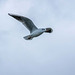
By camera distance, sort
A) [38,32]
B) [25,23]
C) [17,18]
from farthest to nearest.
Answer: [25,23] < [17,18] < [38,32]

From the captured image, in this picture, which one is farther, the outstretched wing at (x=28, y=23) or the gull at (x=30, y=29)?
the outstretched wing at (x=28, y=23)

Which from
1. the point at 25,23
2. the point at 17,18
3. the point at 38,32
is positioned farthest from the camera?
the point at 25,23

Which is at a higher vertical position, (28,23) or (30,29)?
(28,23)

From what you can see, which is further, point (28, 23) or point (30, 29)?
point (28, 23)

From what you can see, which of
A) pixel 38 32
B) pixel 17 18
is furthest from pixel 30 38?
pixel 17 18

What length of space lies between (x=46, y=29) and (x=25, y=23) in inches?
216

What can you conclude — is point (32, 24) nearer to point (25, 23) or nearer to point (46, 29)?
point (25, 23)

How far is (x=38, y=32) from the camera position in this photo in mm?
28453

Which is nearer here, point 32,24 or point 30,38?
point 30,38

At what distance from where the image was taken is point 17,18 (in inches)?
1204

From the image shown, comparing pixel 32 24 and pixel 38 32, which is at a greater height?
pixel 32 24

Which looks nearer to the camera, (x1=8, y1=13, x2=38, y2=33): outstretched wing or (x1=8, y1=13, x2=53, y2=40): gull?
(x1=8, y1=13, x2=53, y2=40): gull

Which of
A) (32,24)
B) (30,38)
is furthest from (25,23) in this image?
(30,38)

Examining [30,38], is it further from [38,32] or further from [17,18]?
[17,18]
